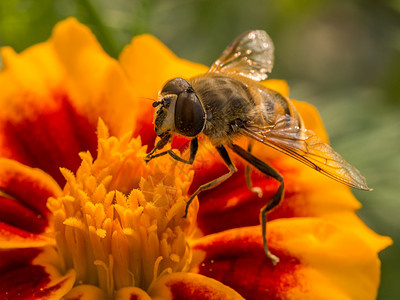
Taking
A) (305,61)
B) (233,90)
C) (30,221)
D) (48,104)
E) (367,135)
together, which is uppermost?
(233,90)

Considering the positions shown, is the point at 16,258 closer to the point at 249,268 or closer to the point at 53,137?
the point at 53,137

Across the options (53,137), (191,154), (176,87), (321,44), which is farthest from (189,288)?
(321,44)

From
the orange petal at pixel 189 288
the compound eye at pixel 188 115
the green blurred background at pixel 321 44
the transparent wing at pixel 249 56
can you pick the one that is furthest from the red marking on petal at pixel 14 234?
the green blurred background at pixel 321 44

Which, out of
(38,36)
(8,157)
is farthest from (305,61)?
(8,157)

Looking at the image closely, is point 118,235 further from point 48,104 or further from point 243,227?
point 48,104

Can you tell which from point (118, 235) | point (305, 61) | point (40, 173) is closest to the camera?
point (118, 235)

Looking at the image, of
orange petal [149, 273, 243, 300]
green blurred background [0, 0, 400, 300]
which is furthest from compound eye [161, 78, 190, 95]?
green blurred background [0, 0, 400, 300]

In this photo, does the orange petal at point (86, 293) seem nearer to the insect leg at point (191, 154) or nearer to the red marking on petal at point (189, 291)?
the red marking on petal at point (189, 291)
